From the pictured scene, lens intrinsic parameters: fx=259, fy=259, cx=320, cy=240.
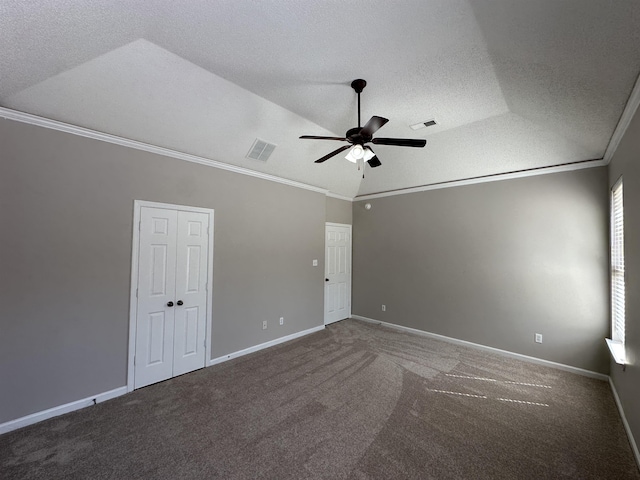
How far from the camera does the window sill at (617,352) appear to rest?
2572mm

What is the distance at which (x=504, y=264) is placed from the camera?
4.18 m

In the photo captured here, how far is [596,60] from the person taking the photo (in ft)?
6.08

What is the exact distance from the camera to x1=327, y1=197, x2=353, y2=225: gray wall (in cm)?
577

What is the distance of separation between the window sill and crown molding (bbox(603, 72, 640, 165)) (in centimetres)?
223

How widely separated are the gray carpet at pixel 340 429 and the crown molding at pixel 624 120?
285 cm

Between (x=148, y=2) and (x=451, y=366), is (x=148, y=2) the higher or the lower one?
the higher one

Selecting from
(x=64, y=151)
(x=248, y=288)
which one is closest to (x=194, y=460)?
(x=248, y=288)

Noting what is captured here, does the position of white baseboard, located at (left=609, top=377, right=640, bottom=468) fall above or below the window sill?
below

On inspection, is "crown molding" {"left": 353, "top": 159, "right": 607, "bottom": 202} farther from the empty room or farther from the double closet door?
the double closet door

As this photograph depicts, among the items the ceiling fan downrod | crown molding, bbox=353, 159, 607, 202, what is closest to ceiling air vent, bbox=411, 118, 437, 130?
the ceiling fan downrod

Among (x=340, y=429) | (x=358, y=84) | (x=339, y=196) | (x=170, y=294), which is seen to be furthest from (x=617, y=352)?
(x=170, y=294)

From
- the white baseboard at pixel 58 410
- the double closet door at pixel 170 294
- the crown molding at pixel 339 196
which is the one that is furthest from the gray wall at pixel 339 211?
the white baseboard at pixel 58 410

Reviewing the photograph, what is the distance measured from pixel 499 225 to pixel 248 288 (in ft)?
13.8

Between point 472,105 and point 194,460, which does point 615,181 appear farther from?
point 194,460
